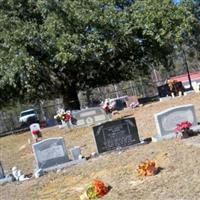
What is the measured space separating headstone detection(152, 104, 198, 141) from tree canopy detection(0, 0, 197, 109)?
48.0ft

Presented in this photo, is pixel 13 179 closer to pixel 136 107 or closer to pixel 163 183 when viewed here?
pixel 163 183

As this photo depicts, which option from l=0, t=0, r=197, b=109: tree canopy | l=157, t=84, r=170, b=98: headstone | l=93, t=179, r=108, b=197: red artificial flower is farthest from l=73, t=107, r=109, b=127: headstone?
l=93, t=179, r=108, b=197: red artificial flower

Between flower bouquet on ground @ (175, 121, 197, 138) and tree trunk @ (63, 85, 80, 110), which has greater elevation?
tree trunk @ (63, 85, 80, 110)

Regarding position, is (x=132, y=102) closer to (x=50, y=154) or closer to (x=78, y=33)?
(x=78, y=33)

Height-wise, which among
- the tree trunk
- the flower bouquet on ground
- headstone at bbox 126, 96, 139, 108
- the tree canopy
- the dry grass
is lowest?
the dry grass

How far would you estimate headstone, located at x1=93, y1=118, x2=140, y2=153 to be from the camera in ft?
44.5

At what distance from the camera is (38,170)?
12.9 m

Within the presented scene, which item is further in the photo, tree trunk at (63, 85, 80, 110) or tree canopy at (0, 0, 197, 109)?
tree trunk at (63, 85, 80, 110)

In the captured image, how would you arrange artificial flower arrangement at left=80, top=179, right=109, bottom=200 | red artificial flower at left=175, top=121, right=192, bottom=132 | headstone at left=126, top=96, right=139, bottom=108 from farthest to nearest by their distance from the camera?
headstone at left=126, top=96, right=139, bottom=108, red artificial flower at left=175, top=121, right=192, bottom=132, artificial flower arrangement at left=80, top=179, right=109, bottom=200

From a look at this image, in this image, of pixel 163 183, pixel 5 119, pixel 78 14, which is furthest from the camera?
pixel 5 119

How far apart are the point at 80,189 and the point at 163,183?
1763mm

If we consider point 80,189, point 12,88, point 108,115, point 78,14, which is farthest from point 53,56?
point 80,189

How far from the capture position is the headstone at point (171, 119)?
535 inches

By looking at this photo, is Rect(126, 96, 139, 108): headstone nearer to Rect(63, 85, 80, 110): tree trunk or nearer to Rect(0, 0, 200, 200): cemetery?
Rect(0, 0, 200, 200): cemetery
